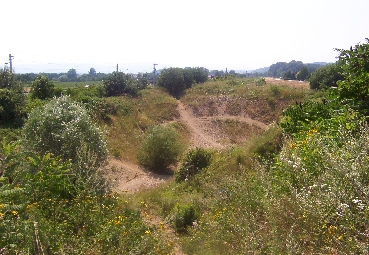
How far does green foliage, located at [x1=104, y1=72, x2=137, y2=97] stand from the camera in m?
25.4

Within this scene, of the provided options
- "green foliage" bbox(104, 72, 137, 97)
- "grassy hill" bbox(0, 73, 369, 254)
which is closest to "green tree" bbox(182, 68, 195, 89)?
"green foliage" bbox(104, 72, 137, 97)

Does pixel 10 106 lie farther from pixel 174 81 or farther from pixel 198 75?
pixel 198 75

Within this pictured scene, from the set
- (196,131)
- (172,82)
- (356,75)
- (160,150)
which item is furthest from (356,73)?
(172,82)

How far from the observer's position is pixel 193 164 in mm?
11773

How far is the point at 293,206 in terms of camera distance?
3.47m

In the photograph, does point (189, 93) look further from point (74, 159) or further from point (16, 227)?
point (16, 227)

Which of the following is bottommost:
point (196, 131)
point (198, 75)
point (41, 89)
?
point (196, 131)

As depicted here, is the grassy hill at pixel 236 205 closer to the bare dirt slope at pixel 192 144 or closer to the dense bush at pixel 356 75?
the dense bush at pixel 356 75

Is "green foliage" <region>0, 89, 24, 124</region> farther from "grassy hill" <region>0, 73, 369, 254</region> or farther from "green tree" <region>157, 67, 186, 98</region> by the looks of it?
"green tree" <region>157, 67, 186, 98</region>

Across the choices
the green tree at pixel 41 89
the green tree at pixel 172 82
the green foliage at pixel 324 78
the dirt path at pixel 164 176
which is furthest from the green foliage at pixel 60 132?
the green tree at pixel 172 82

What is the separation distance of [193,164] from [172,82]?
19321 millimetres

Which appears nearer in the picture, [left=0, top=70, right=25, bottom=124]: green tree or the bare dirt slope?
the bare dirt slope

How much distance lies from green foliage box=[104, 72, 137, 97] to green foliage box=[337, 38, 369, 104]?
20524 mm

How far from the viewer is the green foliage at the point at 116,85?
25.4 m
